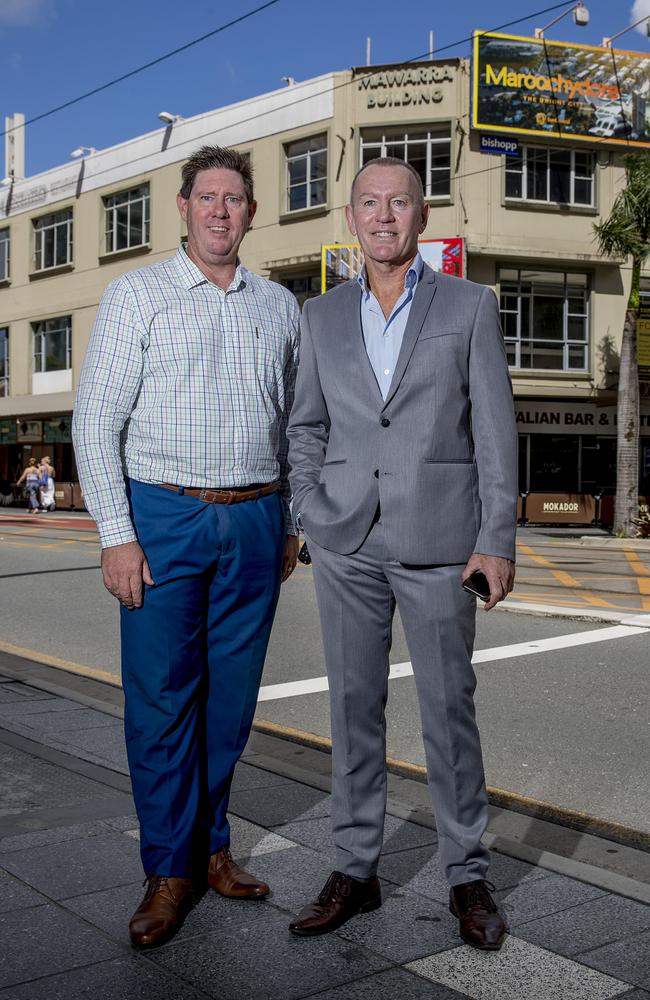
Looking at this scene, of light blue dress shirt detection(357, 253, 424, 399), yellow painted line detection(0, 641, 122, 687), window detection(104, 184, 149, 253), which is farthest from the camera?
window detection(104, 184, 149, 253)

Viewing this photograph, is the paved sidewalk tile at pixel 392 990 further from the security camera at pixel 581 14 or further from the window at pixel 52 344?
the window at pixel 52 344

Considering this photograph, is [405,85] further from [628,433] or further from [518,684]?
[518,684]

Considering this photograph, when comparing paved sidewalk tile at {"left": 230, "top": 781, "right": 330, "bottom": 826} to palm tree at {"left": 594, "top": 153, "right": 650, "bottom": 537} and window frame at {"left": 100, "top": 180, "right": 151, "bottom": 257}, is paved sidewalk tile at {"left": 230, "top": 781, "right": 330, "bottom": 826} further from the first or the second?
window frame at {"left": 100, "top": 180, "right": 151, "bottom": 257}

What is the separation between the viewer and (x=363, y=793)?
3.12 meters

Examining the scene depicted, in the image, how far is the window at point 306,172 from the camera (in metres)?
30.2

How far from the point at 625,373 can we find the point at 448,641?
2108 centimetres

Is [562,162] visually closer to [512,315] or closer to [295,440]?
[512,315]

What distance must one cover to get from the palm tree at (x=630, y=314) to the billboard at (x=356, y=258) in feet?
16.8

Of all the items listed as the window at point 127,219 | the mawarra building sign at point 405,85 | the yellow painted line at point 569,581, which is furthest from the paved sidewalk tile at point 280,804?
the window at point 127,219

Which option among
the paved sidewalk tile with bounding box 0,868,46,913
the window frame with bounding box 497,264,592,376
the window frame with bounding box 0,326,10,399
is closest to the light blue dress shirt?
the paved sidewalk tile with bounding box 0,868,46,913

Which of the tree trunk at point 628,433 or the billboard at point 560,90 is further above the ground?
the billboard at point 560,90

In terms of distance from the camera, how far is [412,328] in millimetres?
3006

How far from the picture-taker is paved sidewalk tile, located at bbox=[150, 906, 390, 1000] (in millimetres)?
2643

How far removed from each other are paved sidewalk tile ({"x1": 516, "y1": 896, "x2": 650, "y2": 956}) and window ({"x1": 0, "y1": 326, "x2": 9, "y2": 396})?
40927mm
